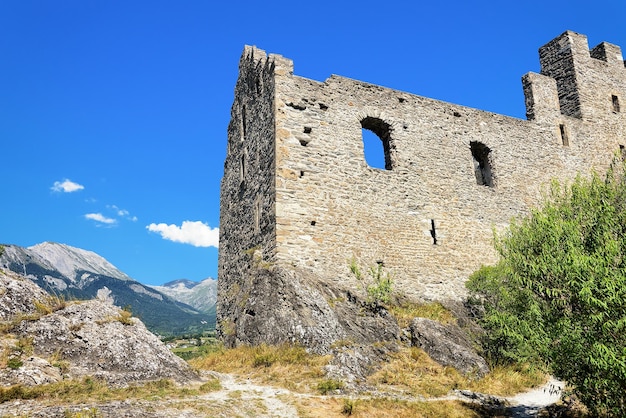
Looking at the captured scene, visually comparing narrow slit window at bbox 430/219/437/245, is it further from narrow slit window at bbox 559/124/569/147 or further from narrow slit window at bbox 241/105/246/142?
narrow slit window at bbox 559/124/569/147

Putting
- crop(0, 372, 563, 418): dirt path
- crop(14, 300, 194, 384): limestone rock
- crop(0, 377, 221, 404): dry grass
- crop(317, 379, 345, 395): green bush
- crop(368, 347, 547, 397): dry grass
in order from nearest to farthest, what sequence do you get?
crop(0, 372, 563, 418): dirt path → crop(0, 377, 221, 404): dry grass → crop(14, 300, 194, 384): limestone rock → crop(317, 379, 345, 395): green bush → crop(368, 347, 547, 397): dry grass

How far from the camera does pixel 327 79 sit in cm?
1833

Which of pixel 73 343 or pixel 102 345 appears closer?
pixel 73 343

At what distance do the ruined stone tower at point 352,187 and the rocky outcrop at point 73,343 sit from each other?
12.4ft

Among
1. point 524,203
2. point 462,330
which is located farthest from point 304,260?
point 524,203

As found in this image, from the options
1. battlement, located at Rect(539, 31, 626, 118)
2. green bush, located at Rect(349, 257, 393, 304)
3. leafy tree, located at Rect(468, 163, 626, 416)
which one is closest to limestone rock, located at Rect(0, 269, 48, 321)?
green bush, located at Rect(349, 257, 393, 304)

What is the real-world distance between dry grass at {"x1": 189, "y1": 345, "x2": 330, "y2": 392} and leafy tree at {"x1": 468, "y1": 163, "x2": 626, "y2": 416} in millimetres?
4674

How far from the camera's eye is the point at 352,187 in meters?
17.2

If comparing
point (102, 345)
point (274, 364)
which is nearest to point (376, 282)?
point (274, 364)

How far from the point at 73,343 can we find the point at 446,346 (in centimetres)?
981

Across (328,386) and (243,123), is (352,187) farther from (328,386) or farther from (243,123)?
(328,386)

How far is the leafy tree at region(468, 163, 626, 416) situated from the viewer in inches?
371

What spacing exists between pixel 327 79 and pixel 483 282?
29.7ft

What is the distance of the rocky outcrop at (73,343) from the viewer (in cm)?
943
